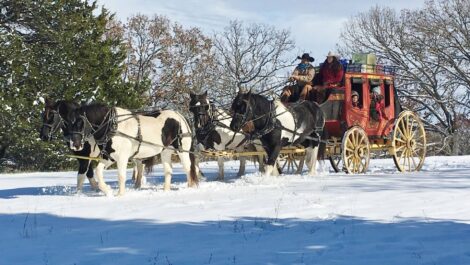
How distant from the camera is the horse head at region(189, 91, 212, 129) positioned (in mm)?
12391

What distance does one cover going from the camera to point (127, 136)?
401 inches

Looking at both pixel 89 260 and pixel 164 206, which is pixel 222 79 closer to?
pixel 164 206

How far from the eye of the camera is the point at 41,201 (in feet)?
31.6

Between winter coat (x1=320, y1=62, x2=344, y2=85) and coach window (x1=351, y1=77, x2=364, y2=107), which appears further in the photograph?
coach window (x1=351, y1=77, x2=364, y2=107)

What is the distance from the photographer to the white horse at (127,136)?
9961 mm

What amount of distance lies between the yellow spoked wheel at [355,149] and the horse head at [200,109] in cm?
316

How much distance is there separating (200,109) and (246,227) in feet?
18.8

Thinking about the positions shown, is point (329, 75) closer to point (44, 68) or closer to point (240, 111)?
point (240, 111)

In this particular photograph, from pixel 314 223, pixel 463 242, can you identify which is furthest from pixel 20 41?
pixel 463 242

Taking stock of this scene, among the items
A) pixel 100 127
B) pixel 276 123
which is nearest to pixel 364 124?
pixel 276 123

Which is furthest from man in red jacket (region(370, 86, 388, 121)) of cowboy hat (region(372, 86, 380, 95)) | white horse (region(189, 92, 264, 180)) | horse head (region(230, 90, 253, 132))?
horse head (region(230, 90, 253, 132))

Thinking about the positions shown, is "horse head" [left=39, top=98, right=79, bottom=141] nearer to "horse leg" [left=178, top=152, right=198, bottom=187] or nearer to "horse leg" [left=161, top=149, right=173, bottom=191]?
"horse leg" [left=161, top=149, right=173, bottom=191]

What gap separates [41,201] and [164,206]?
235 cm

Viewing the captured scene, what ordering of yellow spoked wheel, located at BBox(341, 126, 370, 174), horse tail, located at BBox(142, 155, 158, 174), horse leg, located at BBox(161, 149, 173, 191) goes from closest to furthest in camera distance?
horse leg, located at BBox(161, 149, 173, 191)
horse tail, located at BBox(142, 155, 158, 174)
yellow spoked wheel, located at BBox(341, 126, 370, 174)
